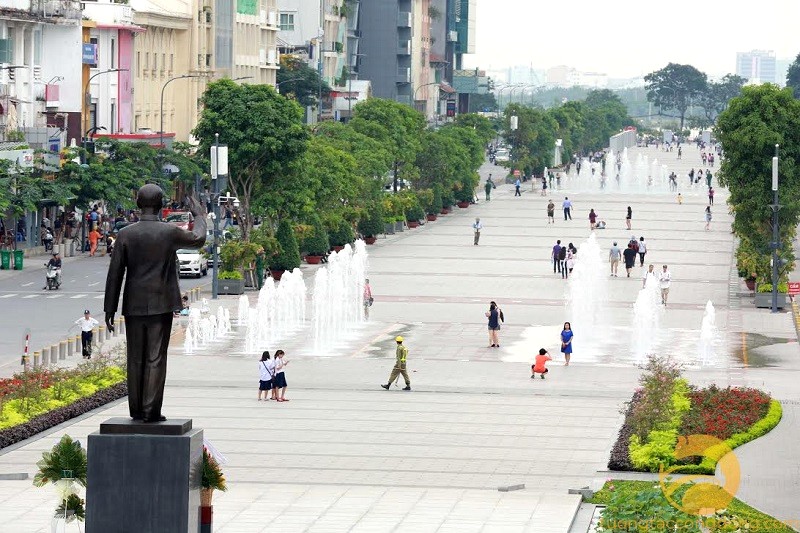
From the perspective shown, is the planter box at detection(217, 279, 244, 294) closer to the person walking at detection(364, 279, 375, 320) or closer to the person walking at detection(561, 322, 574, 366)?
the person walking at detection(364, 279, 375, 320)

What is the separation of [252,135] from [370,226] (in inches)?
704

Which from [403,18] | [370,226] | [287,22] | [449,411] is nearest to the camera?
[449,411]

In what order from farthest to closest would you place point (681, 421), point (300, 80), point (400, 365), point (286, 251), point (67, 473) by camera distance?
point (300, 80), point (286, 251), point (400, 365), point (681, 421), point (67, 473)

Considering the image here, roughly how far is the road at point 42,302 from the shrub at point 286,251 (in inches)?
100

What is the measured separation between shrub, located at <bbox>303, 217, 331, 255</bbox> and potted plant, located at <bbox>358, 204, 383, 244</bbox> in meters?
10.3

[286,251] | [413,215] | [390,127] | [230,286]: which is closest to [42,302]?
[230,286]

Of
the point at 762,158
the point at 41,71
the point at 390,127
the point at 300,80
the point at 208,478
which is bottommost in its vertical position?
the point at 208,478

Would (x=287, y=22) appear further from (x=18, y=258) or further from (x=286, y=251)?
(x=286, y=251)

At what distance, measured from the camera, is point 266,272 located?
63906mm

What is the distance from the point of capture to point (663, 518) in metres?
22.8

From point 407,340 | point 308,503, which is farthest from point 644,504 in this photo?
point 407,340

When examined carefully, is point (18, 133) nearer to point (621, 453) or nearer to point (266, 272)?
point (266, 272)

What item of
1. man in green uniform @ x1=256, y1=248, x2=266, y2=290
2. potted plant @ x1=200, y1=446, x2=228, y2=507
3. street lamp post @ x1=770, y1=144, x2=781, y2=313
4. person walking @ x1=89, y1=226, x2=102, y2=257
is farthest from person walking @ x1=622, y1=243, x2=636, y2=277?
potted plant @ x1=200, y1=446, x2=228, y2=507

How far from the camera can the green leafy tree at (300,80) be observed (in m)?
146
